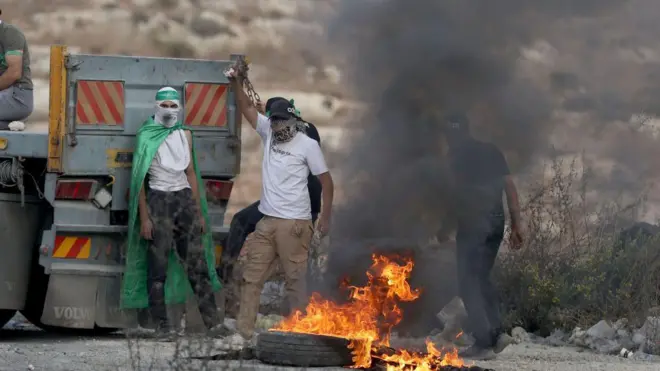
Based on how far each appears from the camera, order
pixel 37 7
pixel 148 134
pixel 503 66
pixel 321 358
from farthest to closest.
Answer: pixel 37 7 → pixel 148 134 → pixel 503 66 → pixel 321 358

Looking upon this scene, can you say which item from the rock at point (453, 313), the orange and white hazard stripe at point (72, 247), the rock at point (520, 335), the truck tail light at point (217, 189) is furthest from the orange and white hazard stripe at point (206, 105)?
the rock at point (520, 335)

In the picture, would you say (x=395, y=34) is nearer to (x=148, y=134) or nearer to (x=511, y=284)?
(x=148, y=134)

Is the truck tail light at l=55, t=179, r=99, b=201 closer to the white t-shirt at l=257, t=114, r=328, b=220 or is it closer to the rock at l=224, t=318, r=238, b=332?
the white t-shirt at l=257, t=114, r=328, b=220

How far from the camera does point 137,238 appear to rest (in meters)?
9.83

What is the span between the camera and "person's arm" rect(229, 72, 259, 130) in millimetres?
9742

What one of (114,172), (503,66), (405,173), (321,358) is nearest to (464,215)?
(405,173)

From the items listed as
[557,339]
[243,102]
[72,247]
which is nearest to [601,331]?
[557,339]

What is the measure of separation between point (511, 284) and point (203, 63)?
11.1ft

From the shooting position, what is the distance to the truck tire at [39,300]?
10141 millimetres

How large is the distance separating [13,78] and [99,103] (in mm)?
863

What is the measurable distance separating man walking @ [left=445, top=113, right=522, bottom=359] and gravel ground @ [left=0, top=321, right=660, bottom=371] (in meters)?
0.27

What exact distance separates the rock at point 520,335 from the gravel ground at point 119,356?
9.3 inches

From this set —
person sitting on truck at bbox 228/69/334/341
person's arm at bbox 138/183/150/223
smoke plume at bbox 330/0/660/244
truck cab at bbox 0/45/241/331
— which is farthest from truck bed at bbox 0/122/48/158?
smoke plume at bbox 330/0/660/244

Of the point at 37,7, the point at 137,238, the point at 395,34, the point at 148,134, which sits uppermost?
the point at 37,7
